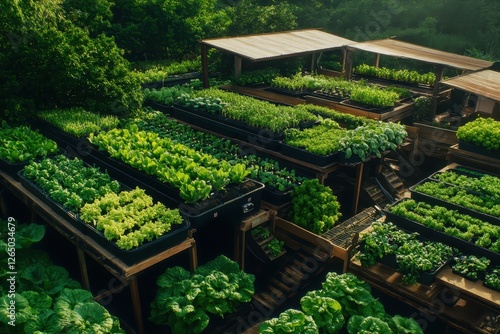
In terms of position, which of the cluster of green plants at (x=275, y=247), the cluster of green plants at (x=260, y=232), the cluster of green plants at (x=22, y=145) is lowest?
the cluster of green plants at (x=275, y=247)

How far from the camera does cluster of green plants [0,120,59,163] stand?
927 cm

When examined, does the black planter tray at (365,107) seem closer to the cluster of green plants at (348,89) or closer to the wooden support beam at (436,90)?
the cluster of green plants at (348,89)

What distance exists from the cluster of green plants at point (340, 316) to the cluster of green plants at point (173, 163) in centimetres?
266

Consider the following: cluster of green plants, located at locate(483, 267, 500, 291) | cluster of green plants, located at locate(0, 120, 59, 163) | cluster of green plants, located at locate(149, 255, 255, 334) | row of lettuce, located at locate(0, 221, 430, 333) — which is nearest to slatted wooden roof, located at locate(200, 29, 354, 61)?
cluster of green plants, located at locate(0, 120, 59, 163)

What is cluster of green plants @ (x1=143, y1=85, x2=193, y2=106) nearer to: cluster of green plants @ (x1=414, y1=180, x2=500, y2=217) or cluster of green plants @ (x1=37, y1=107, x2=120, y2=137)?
cluster of green plants @ (x1=37, y1=107, x2=120, y2=137)

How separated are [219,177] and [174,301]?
8.22 feet

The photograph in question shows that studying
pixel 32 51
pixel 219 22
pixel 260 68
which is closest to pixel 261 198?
pixel 32 51

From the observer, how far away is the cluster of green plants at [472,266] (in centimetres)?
670

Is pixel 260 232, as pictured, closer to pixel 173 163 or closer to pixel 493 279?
pixel 173 163

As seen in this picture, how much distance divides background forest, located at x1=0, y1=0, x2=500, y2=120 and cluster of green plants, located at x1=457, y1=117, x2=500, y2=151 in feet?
29.7

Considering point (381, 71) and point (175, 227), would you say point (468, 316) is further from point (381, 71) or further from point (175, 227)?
point (381, 71)

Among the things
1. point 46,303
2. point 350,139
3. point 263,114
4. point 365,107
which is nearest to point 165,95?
point 263,114

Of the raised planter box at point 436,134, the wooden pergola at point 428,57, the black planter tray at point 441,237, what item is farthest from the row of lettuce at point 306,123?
the wooden pergola at point 428,57

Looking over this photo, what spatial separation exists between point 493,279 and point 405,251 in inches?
51.7
